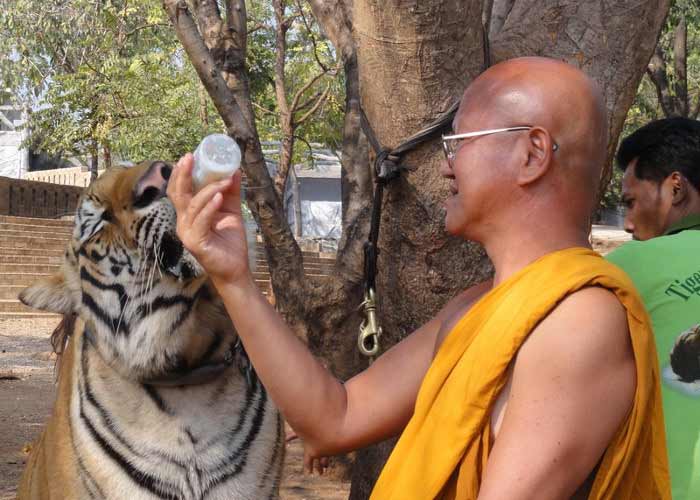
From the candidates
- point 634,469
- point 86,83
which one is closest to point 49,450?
point 634,469

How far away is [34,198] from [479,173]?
24.3 m

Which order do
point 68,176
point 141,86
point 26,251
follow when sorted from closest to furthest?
point 26,251 → point 141,86 → point 68,176

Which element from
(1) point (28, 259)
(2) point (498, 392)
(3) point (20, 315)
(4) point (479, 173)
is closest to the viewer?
(2) point (498, 392)

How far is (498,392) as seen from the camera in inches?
69.3

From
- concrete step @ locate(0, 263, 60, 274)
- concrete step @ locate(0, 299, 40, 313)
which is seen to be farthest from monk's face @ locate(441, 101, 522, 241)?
concrete step @ locate(0, 263, 60, 274)

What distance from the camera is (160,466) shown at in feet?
9.34

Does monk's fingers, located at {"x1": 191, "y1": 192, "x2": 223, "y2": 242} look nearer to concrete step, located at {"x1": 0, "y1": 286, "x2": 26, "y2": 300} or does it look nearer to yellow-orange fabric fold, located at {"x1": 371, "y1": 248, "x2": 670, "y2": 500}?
yellow-orange fabric fold, located at {"x1": 371, "y1": 248, "x2": 670, "y2": 500}

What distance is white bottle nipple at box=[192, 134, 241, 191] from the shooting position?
1.96 meters

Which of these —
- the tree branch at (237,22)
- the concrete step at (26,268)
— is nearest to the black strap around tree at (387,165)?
the tree branch at (237,22)

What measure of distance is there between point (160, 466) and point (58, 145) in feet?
68.3

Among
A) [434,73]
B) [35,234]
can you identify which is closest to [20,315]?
[35,234]

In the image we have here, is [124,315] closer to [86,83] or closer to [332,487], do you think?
[332,487]

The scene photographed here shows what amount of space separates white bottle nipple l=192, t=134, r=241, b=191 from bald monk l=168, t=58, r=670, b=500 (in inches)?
0.9

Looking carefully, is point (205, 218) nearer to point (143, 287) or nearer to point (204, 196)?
point (204, 196)
